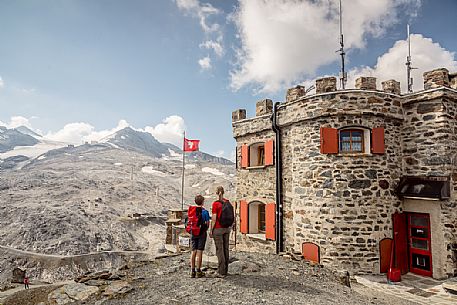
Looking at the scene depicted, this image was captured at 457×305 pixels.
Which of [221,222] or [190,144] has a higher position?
[190,144]

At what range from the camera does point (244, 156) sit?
13.5m

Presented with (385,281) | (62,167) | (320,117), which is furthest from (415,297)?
(62,167)

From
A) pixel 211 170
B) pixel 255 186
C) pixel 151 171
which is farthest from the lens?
pixel 211 170

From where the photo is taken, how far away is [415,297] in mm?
7535

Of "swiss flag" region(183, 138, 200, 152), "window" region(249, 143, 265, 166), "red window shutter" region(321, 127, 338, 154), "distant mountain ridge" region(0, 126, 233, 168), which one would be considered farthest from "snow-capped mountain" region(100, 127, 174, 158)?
"red window shutter" region(321, 127, 338, 154)

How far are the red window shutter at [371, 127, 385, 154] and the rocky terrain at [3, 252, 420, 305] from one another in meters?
4.45

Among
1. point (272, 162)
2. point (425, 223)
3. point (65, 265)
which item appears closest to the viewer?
point (425, 223)

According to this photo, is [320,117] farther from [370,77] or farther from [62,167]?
[62,167]

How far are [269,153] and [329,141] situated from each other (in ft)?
9.76

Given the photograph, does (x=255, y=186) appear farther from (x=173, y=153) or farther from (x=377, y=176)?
(x=173, y=153)

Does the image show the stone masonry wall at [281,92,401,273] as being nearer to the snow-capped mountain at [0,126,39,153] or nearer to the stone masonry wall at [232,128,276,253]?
the stone masonry wall at [232,128,276,253]

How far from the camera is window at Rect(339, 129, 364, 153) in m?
9.90

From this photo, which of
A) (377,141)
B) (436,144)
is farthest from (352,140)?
(436,144)

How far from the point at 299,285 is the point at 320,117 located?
5879 millimetres
